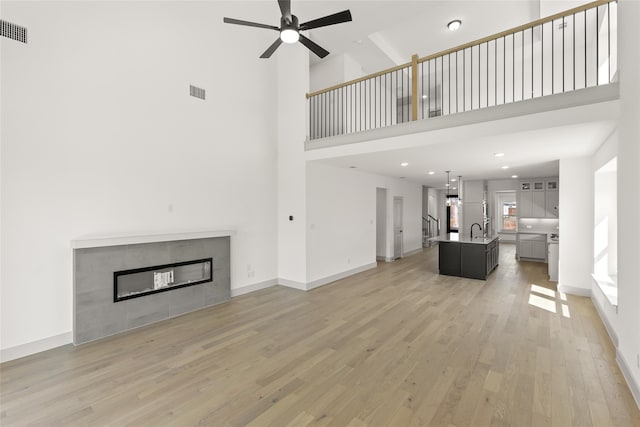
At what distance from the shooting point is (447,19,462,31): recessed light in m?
6.23

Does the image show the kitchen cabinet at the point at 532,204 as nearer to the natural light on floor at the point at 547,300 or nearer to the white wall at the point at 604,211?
the natural light on floor at the point at 547,300

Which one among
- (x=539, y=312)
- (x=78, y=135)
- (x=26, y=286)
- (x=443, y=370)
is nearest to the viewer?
(x=443, y=370)

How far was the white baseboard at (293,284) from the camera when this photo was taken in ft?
19.0

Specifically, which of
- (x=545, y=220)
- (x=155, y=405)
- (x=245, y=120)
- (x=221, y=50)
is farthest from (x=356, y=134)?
(x=545, y=220)

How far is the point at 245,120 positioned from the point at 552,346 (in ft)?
19.2

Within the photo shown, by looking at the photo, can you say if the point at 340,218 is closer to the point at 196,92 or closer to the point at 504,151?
the point at 504,151

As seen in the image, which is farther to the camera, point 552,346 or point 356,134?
point 356,134

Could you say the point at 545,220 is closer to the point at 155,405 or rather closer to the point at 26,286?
the point at 155,405

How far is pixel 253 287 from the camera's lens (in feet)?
18.8

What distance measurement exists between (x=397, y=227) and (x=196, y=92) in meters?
6.97

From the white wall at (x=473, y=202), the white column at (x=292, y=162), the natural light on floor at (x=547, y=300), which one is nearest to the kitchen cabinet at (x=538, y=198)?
the white wall at (x=473, y=202)

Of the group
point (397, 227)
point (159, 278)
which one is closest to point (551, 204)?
point (397, 227)

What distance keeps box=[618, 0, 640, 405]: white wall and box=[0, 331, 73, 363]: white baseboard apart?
5873 mm

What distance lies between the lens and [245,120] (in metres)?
5.61
